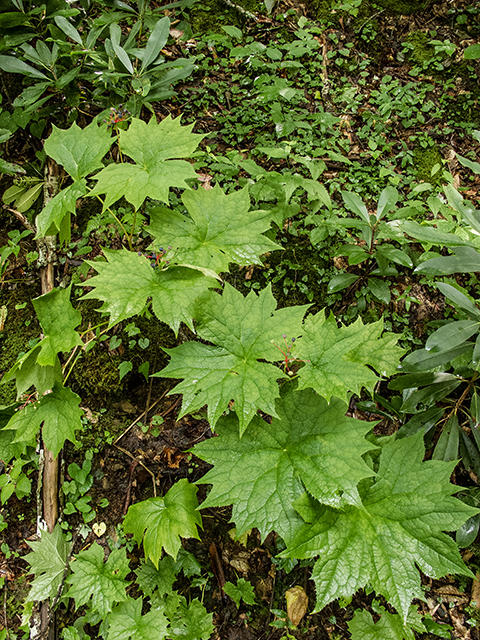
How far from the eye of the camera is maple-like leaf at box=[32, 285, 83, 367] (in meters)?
1.73

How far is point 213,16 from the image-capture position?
12.7 feet

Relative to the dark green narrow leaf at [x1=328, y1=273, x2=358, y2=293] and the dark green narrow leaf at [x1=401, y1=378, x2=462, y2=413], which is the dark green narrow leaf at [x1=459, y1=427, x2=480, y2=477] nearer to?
the dark green narrow leaf at [x1=401, y1=378, x2=462, y2=413]

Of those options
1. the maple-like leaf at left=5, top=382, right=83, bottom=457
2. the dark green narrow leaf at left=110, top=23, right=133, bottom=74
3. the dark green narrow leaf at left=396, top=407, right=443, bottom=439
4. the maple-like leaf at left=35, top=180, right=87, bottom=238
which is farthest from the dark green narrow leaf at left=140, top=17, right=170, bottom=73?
the dark green narrow leaf at left=396, top=407, right=443, bottom=439

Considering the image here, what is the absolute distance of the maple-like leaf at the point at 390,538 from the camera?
1.51m

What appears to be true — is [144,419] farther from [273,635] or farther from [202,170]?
[202,170]

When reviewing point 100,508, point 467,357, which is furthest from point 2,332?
point 467,357

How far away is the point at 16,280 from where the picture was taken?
2779mm

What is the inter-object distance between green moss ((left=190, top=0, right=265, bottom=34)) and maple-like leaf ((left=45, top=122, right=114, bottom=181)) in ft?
8.79

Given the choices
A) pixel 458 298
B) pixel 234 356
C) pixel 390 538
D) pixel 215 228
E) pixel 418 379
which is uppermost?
pixel 215 228

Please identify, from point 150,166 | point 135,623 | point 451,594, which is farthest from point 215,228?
point 451,594

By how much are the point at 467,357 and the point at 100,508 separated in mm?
2366

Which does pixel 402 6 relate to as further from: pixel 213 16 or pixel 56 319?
pixel 56 319

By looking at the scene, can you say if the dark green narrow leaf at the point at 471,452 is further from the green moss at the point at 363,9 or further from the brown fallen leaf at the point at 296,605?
the green moss at the point at 363,9

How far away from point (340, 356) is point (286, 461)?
1.67 ft
